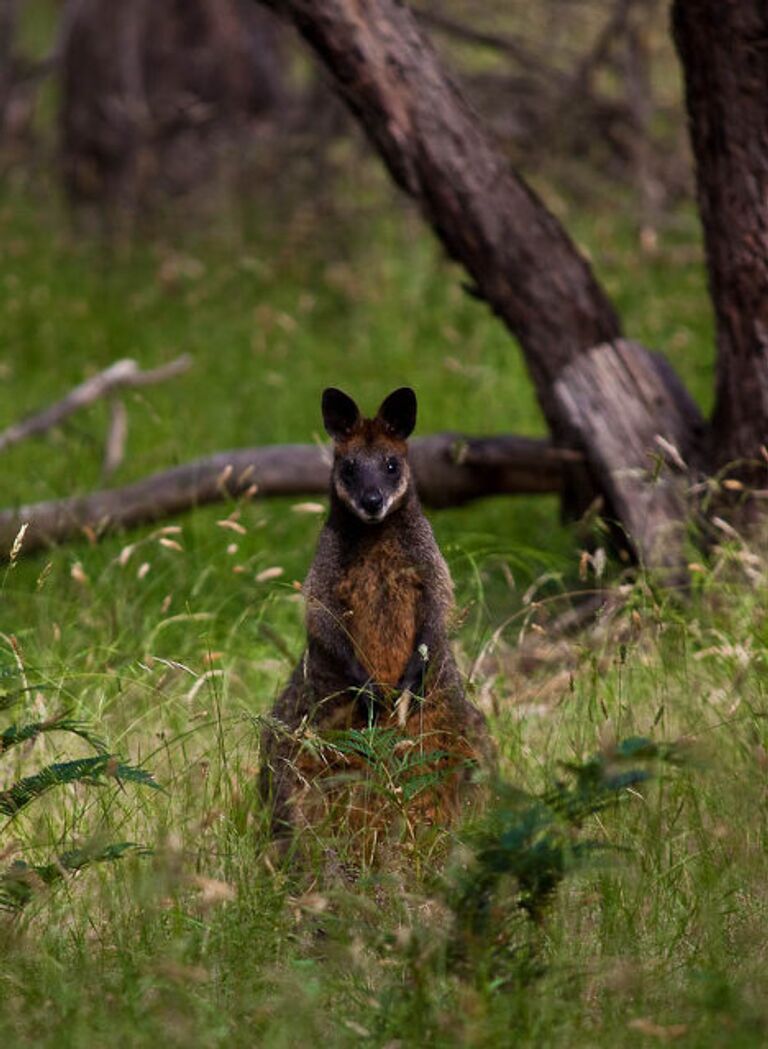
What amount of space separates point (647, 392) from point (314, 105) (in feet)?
21.2

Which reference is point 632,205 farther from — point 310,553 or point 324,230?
point 310,553

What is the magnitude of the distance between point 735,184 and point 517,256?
1006 millimetres

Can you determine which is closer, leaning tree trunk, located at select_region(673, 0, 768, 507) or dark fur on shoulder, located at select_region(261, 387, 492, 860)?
dark fur on shoulder, located at select_region(261, 387, 492, 860)

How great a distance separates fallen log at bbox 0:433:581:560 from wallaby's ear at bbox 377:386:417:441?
2.38 meters

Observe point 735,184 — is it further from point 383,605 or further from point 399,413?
point 383,605

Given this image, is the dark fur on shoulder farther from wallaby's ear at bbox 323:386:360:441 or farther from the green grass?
the green grass

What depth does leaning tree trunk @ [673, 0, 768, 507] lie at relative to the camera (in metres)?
6.18

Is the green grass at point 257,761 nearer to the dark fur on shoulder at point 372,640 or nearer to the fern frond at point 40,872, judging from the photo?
the fern frond at point 40,872

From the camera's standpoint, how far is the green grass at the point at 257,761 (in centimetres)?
345

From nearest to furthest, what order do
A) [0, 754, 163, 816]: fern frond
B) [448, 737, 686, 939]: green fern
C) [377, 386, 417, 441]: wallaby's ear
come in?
[448, 737, 686, 939]: green fern
[0, 754, 163, 816]: fern frond
[377, 386, 417, 441]: wallaby's ear

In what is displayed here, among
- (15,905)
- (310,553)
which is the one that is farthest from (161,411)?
(15,905)

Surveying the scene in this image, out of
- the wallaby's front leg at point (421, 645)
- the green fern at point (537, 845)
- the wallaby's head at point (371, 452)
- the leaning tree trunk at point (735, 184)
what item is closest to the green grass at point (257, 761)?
the green fern at point (537, 845)

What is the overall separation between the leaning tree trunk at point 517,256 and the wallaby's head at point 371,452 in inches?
77.6

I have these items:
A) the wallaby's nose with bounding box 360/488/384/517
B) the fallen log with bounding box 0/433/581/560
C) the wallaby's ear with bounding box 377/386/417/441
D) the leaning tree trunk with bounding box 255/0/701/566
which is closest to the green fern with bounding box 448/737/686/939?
the wallaby's nose with bounding box 360/488/384/517
